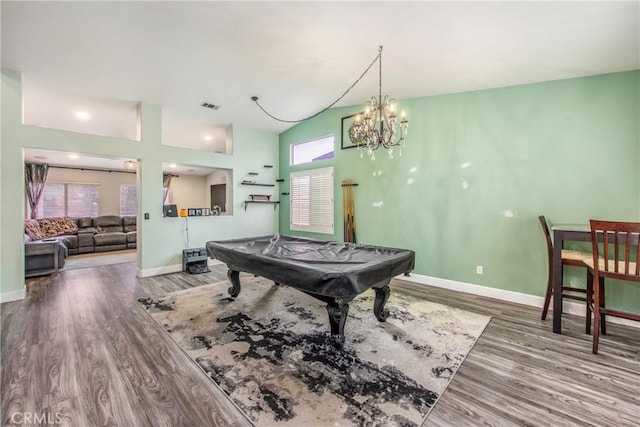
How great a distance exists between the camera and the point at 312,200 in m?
5.77

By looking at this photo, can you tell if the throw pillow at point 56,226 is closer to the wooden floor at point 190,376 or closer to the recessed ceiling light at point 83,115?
the recessed ceiling light at point 83,115

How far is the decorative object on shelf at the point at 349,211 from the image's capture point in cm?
505

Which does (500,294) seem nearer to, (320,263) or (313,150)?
(320,263)

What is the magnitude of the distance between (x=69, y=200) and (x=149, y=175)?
562 centimetres

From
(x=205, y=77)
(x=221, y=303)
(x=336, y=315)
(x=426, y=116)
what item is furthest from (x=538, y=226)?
(x=205, y=77)

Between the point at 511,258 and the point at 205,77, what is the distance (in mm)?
4969

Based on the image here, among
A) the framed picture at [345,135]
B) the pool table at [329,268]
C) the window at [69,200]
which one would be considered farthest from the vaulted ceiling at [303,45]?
the window at [69,200]

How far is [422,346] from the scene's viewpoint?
7.82 feet

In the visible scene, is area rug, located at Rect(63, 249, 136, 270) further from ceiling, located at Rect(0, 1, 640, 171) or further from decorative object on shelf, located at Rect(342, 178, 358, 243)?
decorative object on shelf, located at Rect(342, 178, 358, 243)

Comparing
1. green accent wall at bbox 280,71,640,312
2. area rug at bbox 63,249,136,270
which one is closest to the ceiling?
green accent wall at bbox 280,71,640,312

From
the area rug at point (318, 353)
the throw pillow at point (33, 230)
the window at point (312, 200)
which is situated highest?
the window at point (312, 200)

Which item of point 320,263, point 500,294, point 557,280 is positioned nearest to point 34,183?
point 320,263

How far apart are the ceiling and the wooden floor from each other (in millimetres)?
2784

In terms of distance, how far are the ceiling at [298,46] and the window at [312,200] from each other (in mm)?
1858
